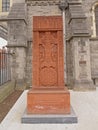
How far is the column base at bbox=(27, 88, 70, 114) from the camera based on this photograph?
203 inches

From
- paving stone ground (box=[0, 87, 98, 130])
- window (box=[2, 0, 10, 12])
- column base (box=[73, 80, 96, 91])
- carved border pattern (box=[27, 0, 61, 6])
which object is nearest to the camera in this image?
paving stone ground (box=[0, 87, 98, 130])

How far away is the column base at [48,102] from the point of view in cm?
517

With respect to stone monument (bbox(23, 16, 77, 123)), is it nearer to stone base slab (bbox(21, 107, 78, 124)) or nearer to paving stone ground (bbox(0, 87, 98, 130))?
stone base slab (bbox(21, 107, 78, 124))

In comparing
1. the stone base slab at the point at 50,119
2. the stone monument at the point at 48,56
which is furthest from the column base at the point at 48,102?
the stone base slab at the point at 50,119

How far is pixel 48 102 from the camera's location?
17.1ft

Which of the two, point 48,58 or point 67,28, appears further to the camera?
point 67,28

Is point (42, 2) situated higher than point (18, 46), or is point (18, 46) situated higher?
point (42, 2)

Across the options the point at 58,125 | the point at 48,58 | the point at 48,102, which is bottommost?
the point at 58,125

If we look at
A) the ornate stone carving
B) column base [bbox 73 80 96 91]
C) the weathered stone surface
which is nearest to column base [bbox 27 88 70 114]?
the ornate stone carving

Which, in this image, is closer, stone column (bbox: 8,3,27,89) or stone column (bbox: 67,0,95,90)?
stone column (bbox: 67,0,95,90)

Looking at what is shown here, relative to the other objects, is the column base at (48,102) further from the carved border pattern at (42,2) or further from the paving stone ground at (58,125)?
the carved border pattern at (42,2)

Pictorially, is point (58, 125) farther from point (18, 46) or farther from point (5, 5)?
point (5, 5)

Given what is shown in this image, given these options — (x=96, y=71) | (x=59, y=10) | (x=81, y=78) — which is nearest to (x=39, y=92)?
(x=81, y=78)

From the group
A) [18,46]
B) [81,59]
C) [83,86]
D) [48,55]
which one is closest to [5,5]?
[18,46]
